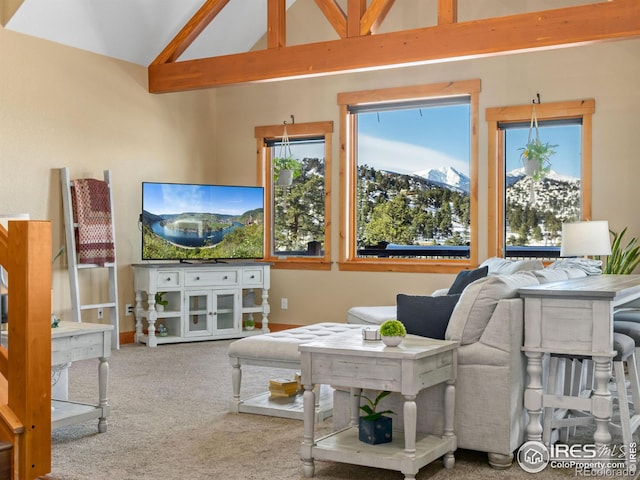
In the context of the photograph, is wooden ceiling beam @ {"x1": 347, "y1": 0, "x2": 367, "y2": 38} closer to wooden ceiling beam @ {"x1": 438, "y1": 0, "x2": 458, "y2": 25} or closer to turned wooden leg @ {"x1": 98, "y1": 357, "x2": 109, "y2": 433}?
wooden ceiling beam @ {"x1": 438, "y1": 0, "x2": 458, "y2": 25}

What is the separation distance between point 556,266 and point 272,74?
10.3 feet

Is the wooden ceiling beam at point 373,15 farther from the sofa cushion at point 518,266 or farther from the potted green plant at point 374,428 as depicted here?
the potted green plant at point 374,428

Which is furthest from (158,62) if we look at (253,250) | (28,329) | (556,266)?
(28,329)

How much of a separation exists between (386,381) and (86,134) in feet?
16.2

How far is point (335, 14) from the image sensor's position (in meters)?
6.44

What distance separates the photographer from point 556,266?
16.0 ft

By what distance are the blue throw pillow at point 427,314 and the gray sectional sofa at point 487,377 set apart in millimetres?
46

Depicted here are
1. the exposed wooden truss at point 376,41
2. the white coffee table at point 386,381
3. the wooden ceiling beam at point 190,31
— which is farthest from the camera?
the wooden ceiling beam at point 190,31

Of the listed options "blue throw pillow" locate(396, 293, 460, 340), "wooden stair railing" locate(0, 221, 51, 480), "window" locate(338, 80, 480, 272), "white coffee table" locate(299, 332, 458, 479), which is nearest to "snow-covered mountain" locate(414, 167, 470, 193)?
"window" locate(338, 80, 480, 272)

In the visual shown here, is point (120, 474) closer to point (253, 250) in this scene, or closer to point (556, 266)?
point (556, 266)

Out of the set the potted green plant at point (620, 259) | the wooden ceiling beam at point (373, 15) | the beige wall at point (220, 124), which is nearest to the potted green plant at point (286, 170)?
the beige wall at point (220, 124)

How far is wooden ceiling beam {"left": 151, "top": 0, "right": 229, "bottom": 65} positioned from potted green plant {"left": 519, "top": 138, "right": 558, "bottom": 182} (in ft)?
10.6

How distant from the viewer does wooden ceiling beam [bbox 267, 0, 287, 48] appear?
6.76m

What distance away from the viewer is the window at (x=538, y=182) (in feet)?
22.6
